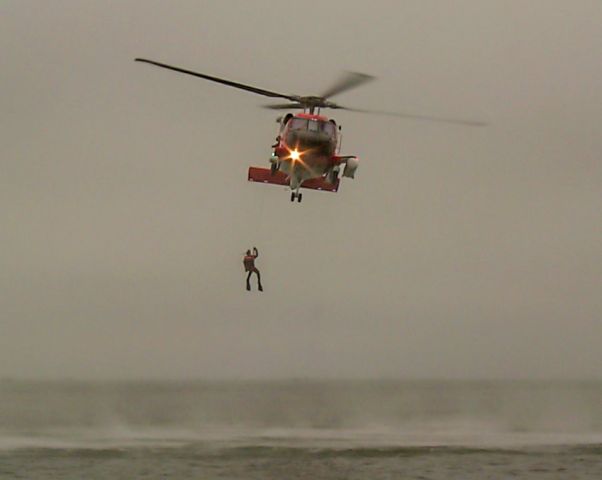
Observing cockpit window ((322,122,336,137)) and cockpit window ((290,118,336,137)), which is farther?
cockpit window ((322,122,336,137))

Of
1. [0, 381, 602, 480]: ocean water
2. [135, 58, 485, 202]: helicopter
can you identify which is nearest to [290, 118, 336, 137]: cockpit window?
[135, 58, 485, 202]: helicopter

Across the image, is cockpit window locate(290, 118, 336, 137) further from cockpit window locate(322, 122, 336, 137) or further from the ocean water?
the ocean water

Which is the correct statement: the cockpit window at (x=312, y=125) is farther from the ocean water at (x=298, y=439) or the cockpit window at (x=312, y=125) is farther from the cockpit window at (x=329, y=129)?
the ocean water at (x=298, y=439)

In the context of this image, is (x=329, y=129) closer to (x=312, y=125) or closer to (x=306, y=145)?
(x=312, y=125)

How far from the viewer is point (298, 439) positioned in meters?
49.2

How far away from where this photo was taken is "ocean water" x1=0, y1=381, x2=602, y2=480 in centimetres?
4016

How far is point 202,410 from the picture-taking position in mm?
73375

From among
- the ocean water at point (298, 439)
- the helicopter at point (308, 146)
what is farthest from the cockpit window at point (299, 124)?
the ocean water at point (298, 439)

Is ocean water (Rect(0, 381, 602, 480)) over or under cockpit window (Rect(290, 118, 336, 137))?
under

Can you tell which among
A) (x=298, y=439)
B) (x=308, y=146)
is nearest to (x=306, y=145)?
(x=308, y=146)

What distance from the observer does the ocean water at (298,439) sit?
1581 inches

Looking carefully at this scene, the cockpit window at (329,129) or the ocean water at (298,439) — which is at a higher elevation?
the cockpit window at (329,129)

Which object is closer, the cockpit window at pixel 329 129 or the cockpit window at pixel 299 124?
the cockpit window at pixel 299 124

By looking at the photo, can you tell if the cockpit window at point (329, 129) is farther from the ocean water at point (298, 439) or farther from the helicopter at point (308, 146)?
the ocean water at point (298, 439)
